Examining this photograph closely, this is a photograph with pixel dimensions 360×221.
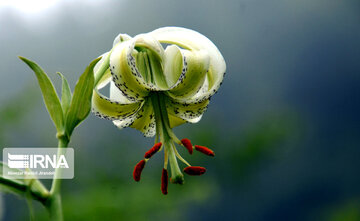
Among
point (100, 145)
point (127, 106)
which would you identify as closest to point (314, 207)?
point (100, 145)

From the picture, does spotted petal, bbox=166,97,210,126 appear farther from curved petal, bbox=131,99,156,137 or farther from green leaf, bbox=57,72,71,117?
green leaf, bbox=57,72,71,117

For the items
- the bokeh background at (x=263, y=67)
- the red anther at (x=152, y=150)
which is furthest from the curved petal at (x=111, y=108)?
the bokeh background at (x=263, y=67)

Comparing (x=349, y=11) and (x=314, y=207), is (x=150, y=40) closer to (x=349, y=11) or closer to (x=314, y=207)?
(x=314, y=207)

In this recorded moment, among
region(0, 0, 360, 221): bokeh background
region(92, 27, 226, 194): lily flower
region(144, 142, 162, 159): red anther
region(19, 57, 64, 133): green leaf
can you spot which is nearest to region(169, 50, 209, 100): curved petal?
region(92, 27, 226, 194): lily flower

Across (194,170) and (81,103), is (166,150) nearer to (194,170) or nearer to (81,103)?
(194,170)

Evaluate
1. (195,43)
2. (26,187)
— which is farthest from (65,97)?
(195,43)
